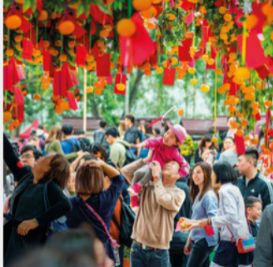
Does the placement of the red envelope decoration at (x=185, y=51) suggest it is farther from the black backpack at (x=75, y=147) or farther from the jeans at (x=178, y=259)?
the black backpack at (x=75, y=147)

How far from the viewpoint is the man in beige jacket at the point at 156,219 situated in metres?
3.27

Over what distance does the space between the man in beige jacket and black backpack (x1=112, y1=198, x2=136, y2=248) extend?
0.08 meters

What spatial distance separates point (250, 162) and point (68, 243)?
3189 mm

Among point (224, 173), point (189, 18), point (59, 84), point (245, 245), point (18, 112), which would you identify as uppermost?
point (189, 18)

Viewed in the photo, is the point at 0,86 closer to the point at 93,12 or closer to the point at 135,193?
the point at 93,12

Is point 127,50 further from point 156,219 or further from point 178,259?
point 178,259

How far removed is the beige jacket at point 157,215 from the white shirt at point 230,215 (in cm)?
32

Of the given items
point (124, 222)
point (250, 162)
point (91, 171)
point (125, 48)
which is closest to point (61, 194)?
point (91, 171)

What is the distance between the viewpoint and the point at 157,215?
11.0 feet

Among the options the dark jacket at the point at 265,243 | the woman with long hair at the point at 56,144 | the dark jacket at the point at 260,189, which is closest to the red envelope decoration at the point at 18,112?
the dark jacket at the point at 265,243

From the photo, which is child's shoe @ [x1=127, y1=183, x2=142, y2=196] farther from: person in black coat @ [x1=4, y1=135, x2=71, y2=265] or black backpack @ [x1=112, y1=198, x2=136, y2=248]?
person in black coat @ [x1=4, y1=135, x2=71, y2=265]

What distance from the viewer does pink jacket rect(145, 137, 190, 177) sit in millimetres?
3535

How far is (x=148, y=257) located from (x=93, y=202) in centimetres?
66

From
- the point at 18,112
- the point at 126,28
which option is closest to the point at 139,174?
the point at 18,112
